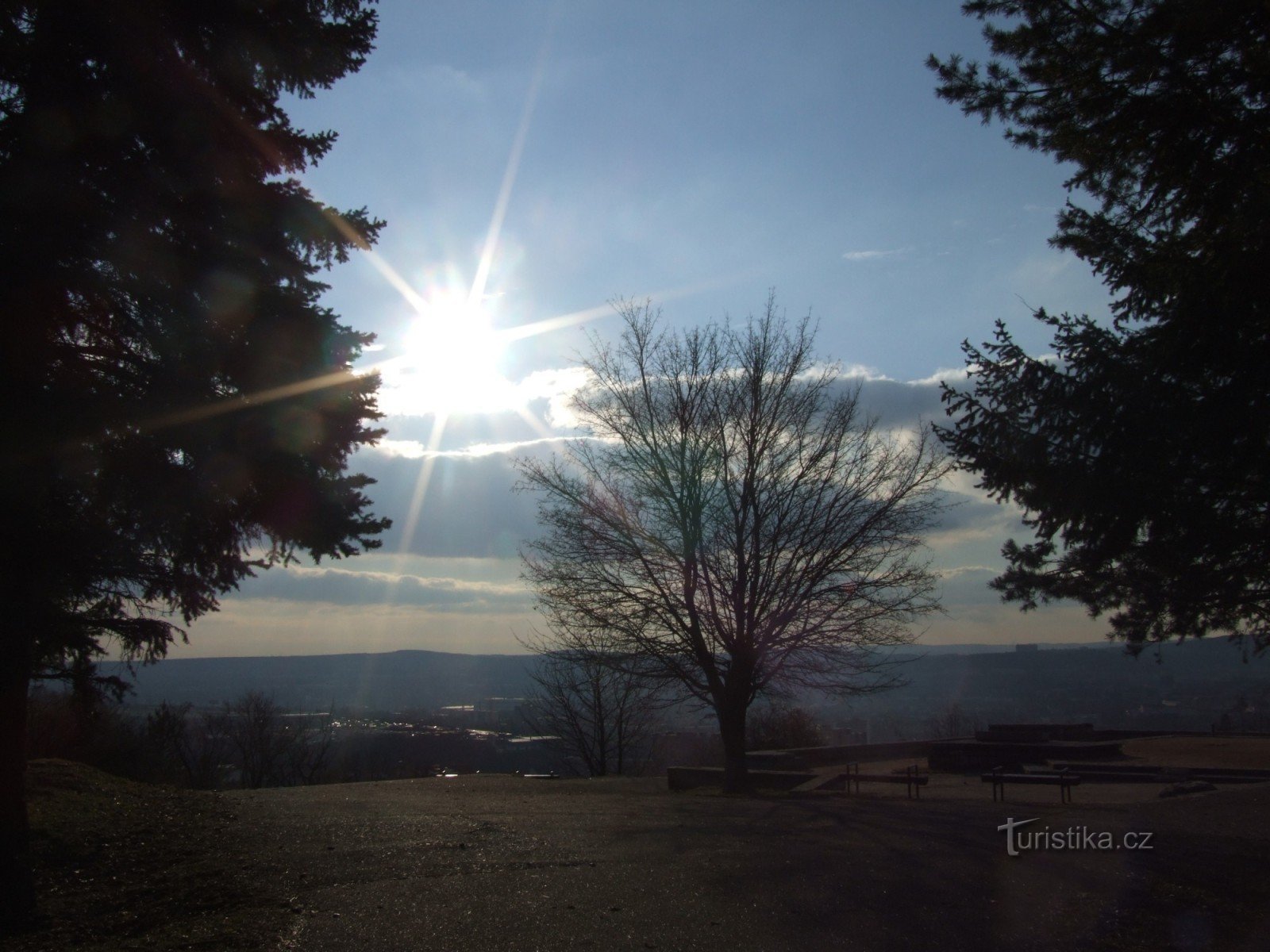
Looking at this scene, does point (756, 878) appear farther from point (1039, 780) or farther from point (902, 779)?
point (902, 779)

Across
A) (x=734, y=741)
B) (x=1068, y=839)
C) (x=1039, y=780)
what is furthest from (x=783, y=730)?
(x=1068, y=839)

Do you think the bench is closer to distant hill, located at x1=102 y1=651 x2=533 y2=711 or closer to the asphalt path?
the asphalt path

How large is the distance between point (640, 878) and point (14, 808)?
176 inches

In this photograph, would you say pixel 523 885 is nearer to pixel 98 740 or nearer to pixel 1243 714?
pixel 98 740

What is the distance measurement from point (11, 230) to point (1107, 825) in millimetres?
11015

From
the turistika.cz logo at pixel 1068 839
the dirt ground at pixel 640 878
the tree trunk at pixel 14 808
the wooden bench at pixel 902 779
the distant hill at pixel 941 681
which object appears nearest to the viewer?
the dirt ground at pixel 640 878

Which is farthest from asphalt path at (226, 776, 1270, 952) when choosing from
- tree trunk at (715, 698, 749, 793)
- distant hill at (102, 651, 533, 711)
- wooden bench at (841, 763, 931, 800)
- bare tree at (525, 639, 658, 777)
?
distant hill at (102, 651, 533, 711)

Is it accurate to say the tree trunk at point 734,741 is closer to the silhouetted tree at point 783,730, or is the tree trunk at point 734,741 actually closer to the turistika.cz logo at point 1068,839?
the turistika.cz logo at point 1068,839

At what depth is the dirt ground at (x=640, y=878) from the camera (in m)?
5.54

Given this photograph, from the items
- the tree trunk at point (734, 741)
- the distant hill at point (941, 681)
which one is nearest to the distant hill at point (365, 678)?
the distant hill at point (941, 681)

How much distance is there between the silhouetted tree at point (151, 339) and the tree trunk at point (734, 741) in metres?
10.1

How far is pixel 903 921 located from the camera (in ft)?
19.2

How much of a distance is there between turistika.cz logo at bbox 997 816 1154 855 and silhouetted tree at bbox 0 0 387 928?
6.65m

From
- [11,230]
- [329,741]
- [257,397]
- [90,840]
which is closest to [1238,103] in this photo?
[257,397]
